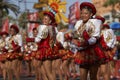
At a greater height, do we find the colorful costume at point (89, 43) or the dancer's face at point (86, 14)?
the dancer's face at point (86, 14)

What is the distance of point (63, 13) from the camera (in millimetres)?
13812

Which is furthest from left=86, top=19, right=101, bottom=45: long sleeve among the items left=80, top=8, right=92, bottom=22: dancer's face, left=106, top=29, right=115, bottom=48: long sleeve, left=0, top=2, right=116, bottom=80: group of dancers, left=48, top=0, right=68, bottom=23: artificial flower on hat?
left=48, top=0, right=68, bottom=23: artificial flower on hat

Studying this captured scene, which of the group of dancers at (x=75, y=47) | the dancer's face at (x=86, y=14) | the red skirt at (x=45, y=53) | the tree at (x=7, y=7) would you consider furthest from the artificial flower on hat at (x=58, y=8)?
the tree at (x=7, y=7)

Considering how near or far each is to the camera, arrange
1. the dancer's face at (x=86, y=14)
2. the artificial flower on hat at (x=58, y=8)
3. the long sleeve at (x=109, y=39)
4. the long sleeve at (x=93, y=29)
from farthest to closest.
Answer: the artificial flower on hat at (x=58, y=8) → the long sleeve at (x=109, y=39) → the dancer's face at (x=86, y=14) → the long sleeve at (x=93, y=29)

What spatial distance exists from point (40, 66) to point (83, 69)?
265 centimetres

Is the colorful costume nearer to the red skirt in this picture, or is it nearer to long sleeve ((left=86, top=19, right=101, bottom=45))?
long sleeve ((left=86, top=19, right=101, bottom=45))

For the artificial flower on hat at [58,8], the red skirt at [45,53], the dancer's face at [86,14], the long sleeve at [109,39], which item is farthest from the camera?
the artificial flower on hat at [58,8]

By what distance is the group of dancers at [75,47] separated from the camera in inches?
264

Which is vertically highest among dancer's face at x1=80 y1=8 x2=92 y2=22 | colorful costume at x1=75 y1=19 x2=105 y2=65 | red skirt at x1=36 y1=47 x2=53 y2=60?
dancer's face at x1=80 y1=8 x2=92 y2=22

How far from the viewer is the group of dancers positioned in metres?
6.70

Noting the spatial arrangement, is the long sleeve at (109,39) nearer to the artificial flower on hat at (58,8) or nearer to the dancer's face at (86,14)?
the artificial flower on hat at (58,8)

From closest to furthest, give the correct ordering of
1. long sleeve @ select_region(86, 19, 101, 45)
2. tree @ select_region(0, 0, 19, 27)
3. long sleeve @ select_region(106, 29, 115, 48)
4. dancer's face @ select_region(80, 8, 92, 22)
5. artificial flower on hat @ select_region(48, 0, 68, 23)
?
long sleeve @ select_region(86, 19, 101, 45) < dancer's face @ select_region(80, 8, 92, 22) < long sleeve @ select_region(106, 29, 115, 48) < artificial flower on hat @ select_region(48, 0, 68, 23) < tree @ select_region(0, 0, 19, 27)

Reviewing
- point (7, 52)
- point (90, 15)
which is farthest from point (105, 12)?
point (90, 15)

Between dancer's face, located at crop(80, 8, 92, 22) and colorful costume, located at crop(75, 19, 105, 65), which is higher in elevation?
dancer's face, located at crop(80, 8, 92, 22)
